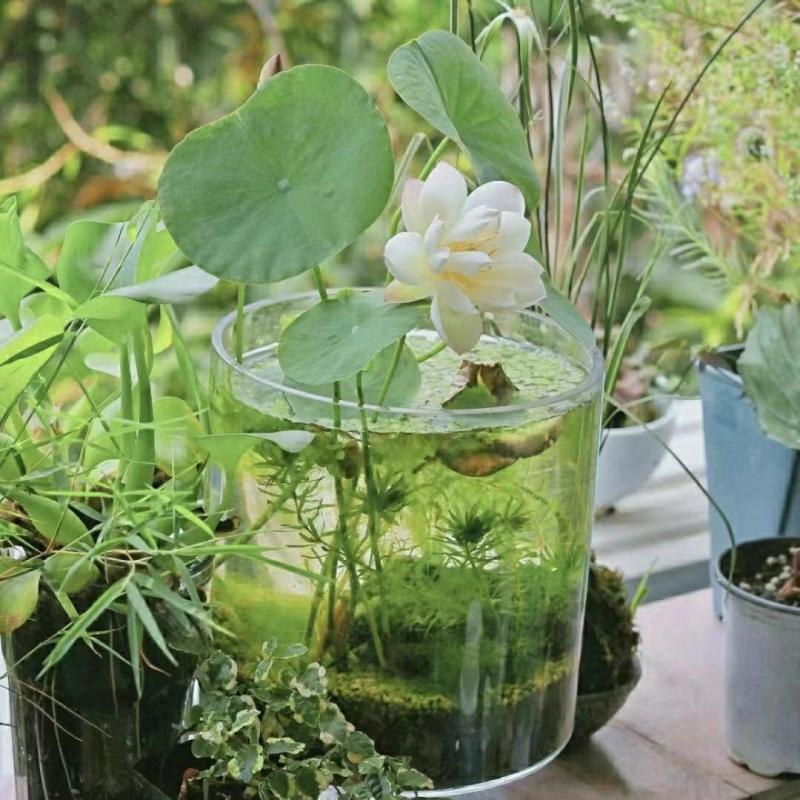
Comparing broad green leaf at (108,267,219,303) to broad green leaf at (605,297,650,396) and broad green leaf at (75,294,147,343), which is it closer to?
broad green leaf at (75,294,147,343)

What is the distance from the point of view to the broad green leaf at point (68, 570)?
588 mm

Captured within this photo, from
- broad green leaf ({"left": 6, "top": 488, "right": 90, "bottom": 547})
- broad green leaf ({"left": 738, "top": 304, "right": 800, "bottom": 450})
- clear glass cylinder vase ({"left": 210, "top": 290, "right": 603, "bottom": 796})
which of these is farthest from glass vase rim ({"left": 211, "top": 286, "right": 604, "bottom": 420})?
broad green leaf ({"left": 738, "top": 304, "right": 800, "bottom": 450})

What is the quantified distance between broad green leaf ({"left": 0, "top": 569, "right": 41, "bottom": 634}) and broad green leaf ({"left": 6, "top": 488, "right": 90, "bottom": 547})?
0.10ft

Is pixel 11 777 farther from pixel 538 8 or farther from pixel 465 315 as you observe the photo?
pixel 538 8

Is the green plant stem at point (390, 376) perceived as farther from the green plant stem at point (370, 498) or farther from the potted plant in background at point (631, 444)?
the potted plant in background at point (631, 444)

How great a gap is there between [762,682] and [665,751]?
3.0 inches

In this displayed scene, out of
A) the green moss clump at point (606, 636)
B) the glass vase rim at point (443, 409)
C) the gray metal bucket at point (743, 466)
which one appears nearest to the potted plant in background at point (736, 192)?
the gray metal bucket at point (743, 466)

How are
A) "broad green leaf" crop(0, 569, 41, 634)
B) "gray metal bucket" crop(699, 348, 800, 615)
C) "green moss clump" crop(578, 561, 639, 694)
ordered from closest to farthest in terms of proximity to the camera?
"broad green leaf" crop(0, 569, 41, 634), "green moss clump" crop(578, 561, 639, 694), "gray metal bucket" crop(699, 348, 800, 615)

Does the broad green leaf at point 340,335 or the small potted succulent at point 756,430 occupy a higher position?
the broad green leaf at point 340,335

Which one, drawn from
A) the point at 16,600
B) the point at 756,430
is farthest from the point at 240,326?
the point at 756,430

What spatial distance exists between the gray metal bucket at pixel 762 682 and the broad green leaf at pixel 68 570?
366mm

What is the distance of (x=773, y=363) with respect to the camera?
0.87m

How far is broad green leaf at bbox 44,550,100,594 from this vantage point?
0.59m

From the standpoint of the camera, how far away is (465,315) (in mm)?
578
